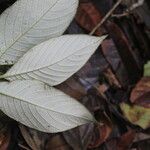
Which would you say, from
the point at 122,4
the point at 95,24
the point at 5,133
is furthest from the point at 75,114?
the point at 122,4

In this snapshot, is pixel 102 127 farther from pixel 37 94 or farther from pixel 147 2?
pixel 147 2

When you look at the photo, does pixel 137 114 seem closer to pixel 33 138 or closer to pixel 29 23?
pixel 33 138

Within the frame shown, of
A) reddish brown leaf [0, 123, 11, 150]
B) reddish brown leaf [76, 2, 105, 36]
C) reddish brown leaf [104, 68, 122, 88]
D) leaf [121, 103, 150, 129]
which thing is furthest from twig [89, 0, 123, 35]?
reddish brown leaf [0, 123, 11, 150]

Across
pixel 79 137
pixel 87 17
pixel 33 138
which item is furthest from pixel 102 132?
pixel 87 17

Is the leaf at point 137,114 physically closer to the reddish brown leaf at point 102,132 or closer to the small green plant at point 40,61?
the reddish brown leaf at point 102,132

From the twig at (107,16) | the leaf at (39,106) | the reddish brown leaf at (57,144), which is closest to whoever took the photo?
the leaf at (39,106)

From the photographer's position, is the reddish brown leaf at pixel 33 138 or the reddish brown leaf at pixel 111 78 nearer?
the reddish brown leaf at pixel 33 138

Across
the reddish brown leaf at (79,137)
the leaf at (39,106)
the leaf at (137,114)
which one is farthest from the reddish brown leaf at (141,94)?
the leaf at (39,106)
